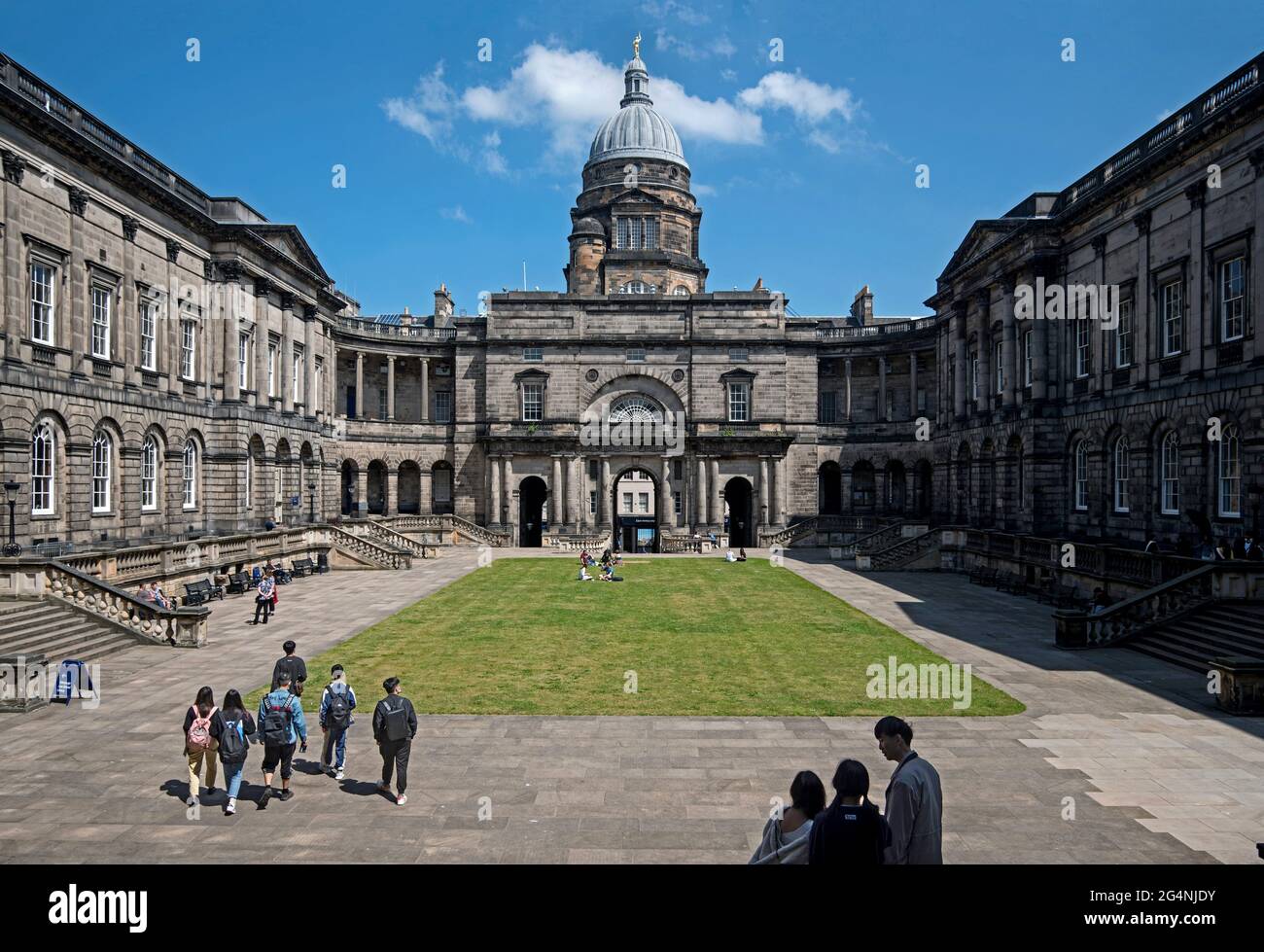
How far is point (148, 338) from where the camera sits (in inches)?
1241

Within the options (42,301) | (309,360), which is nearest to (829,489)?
(309,360)

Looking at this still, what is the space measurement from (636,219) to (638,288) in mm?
5877

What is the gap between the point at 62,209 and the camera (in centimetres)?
2641

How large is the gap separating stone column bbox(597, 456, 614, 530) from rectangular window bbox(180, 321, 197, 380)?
2821cm

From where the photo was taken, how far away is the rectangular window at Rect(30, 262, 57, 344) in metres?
25.5

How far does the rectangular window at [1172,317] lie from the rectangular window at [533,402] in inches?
1494

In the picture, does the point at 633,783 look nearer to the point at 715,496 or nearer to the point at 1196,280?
the point at 1196,280

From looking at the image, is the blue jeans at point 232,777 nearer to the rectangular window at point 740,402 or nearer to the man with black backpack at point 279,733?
the man with black backpack at point 279,733

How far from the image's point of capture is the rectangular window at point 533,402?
2276 inches

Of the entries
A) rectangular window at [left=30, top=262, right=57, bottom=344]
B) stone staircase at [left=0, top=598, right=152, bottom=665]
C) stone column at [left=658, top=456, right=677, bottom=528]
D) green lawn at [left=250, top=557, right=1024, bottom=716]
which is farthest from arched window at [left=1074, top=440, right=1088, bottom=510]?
rectangular window at [left=30, top=262, right=57, bottom=344]

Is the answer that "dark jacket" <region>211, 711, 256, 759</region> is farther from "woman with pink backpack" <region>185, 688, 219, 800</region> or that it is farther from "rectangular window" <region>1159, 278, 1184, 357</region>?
"rectangular window" <region>1159, 278, 1184, 357</region>

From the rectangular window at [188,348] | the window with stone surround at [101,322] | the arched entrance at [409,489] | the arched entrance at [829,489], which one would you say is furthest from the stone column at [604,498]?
the window with stone surround at [101,322]
